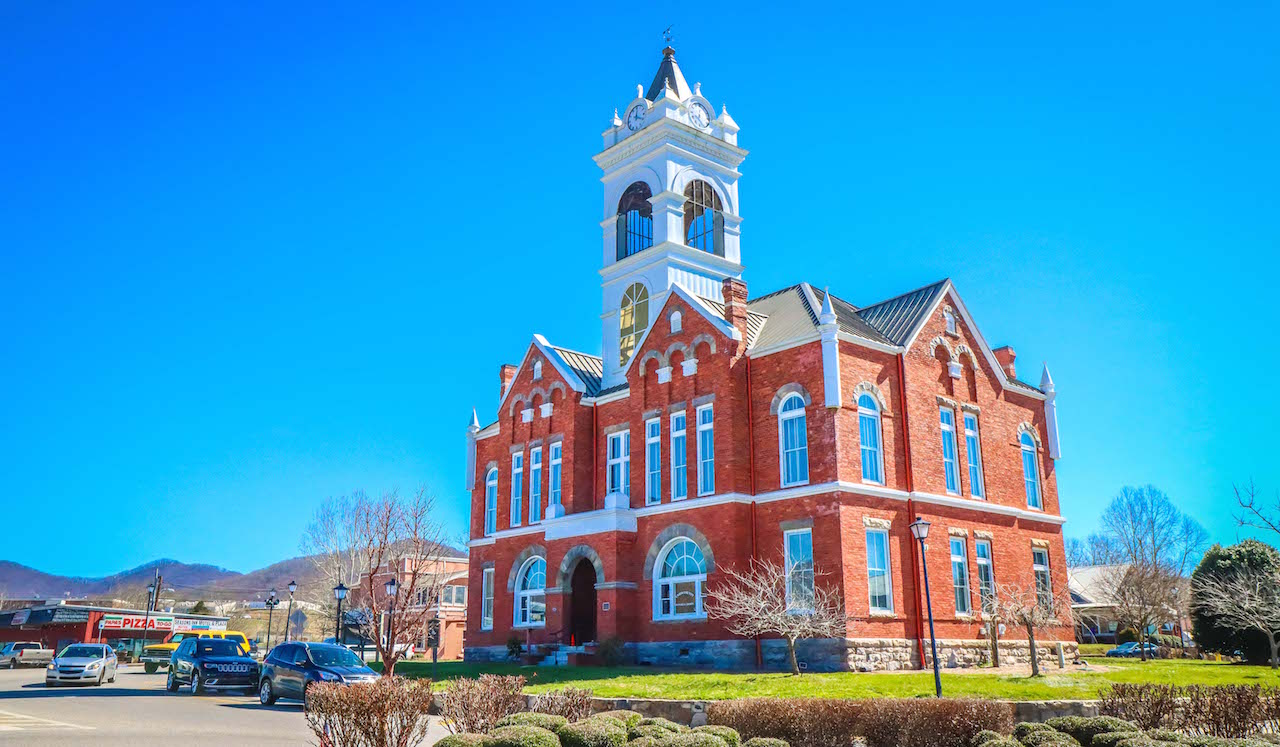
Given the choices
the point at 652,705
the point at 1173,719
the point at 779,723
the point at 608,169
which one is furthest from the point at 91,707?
the point at 608,169

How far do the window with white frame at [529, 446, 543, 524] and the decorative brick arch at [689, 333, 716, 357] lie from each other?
31.0 ft

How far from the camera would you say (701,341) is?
3397 centimetres

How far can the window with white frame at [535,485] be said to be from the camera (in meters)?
39.9

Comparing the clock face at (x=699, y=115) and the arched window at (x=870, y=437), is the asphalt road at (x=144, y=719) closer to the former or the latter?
the arched window at (x=870, y=437)

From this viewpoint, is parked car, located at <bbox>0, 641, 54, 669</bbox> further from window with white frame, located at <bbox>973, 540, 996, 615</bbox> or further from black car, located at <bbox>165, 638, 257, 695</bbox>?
window with white frame, located at <bbox>973, 540, 996, 615</bbox>

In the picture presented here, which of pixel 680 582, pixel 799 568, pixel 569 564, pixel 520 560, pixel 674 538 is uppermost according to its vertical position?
pixel 674 538

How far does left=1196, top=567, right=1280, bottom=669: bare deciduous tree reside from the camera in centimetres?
3105

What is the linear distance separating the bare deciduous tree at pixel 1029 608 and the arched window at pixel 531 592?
661 inches

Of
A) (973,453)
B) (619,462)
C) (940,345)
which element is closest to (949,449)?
(973,453)

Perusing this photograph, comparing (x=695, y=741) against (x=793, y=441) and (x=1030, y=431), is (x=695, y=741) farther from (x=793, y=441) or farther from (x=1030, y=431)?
(x=1030, y=431)

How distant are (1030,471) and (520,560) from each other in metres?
20.3

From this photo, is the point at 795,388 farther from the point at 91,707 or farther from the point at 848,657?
the point at 91,707

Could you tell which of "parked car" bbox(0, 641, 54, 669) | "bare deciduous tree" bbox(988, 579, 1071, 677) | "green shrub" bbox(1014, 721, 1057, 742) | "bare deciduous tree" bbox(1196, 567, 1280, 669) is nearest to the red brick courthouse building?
"bare deciduous tree" bbox(988, 579, 1071, 677)

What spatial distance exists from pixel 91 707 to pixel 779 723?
18.4 metres
